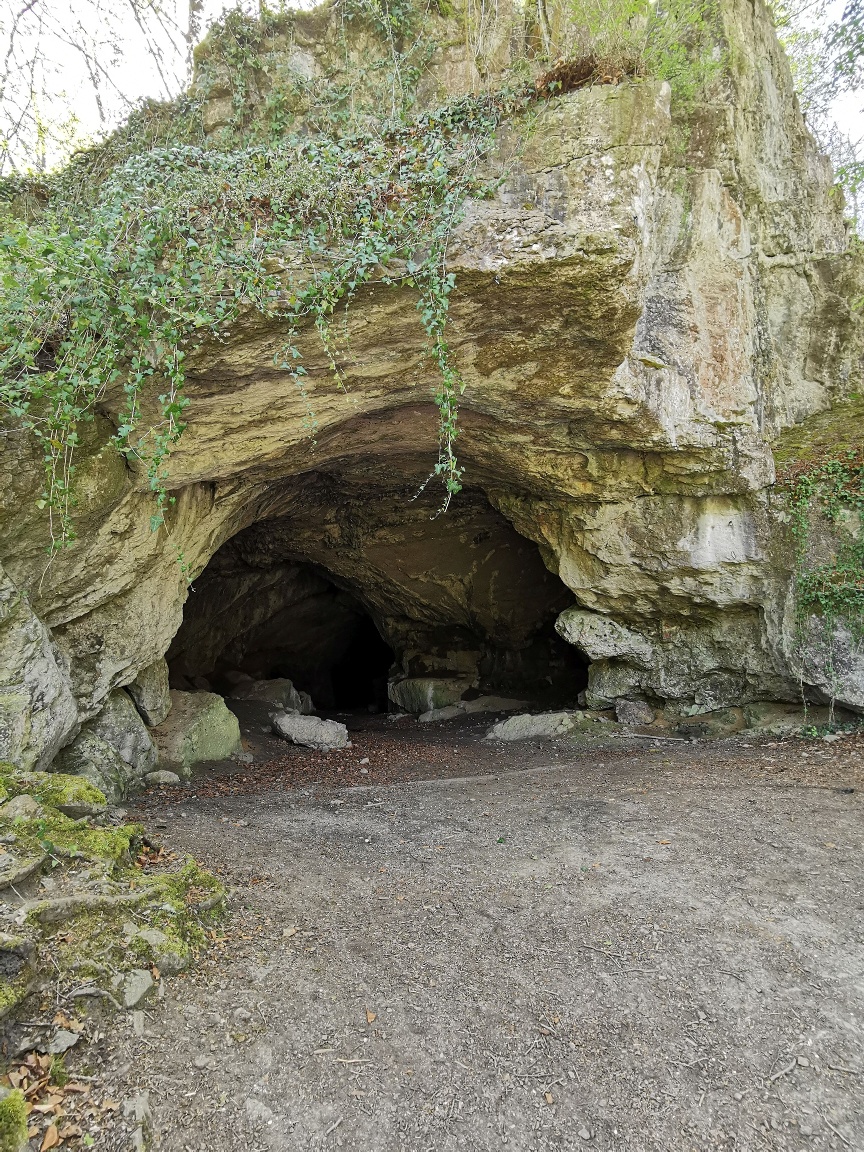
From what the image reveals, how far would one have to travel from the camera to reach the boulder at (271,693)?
11.4m

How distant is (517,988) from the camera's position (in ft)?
8.79

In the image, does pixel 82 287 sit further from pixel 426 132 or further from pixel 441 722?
pixel 441 722

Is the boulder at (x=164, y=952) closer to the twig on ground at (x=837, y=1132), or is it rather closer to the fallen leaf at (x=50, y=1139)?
the fallen leaf at (x=50, y=1139)

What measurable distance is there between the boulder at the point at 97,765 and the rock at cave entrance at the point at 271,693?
5.24 m

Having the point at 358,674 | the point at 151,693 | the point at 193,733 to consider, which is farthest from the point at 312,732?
the point at 358,674

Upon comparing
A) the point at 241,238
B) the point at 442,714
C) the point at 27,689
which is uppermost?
the point at 241,238

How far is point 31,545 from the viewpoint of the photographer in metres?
4.82

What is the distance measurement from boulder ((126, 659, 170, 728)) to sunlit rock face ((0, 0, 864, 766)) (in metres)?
0.33

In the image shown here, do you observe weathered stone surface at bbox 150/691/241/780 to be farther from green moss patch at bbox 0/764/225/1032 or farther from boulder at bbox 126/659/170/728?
green moss patch at bbox 0/764/225/1032

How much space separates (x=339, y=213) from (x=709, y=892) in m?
5.04

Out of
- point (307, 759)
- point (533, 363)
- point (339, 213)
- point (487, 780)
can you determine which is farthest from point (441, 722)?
point (339, 213)

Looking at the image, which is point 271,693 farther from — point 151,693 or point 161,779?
point 161,779

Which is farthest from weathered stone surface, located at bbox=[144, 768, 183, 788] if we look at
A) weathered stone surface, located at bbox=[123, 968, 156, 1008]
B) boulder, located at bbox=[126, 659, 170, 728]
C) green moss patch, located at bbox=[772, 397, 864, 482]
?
green moss patch, located at bbox=[772, 397, 864, 482]

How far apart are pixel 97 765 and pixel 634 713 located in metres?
6.34
